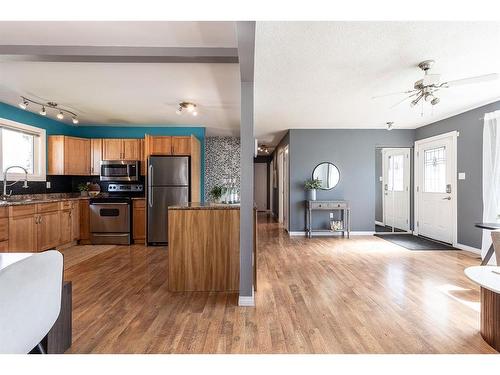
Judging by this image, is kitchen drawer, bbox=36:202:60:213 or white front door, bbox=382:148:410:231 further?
white front door, bbox=382:148:410:231

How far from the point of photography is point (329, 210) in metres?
5.95

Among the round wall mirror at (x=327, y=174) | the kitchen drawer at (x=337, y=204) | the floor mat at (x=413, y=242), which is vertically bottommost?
the floor mat at (x=413, y=242)

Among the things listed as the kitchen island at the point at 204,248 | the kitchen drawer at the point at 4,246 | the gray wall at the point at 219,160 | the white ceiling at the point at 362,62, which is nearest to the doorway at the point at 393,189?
the white ceiling at the point at 362,62

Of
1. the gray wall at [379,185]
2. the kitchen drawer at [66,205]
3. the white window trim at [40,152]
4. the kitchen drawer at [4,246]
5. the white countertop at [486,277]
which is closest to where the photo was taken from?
the white countertop at [486,277]

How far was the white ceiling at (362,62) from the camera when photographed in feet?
7.18

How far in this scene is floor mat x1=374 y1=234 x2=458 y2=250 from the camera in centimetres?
479

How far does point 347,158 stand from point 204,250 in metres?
4.32

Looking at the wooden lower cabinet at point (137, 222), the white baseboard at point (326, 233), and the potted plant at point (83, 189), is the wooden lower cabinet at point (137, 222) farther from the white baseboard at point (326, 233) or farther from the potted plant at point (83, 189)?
the white baseboard at point (326, 233)

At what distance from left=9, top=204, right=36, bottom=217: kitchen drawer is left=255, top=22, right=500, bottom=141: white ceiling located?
346 centimetres

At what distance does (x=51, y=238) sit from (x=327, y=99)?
4.65 meters

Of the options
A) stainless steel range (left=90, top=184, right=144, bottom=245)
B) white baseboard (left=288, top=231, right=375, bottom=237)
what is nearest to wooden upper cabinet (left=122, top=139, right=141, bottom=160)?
stainless steel range (left=90, top=184, right=144, bottom=245)

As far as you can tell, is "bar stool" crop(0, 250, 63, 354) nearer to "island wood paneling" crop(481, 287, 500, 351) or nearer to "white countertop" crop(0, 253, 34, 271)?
"white countertop" crop(0, 253, 34, 271)

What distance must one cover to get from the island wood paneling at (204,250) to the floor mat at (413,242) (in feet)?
11.5

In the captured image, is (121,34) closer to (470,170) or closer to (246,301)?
(246,301)
